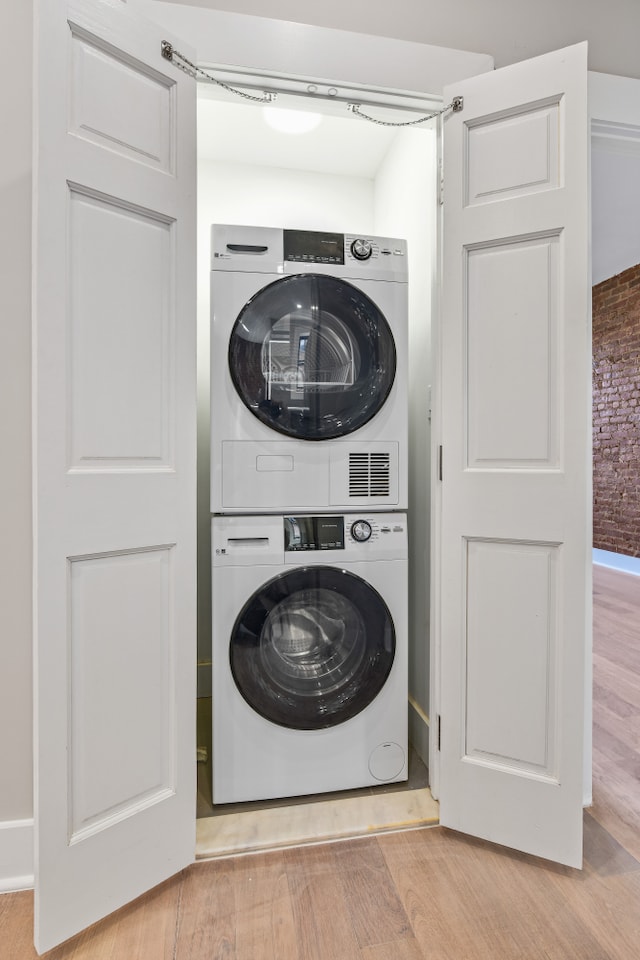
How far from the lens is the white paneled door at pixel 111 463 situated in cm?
118

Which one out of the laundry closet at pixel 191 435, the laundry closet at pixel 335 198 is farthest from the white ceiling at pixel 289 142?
the laundry closet at pixel 191 435

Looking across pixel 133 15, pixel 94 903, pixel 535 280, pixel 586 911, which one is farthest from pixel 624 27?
pixel 94 903

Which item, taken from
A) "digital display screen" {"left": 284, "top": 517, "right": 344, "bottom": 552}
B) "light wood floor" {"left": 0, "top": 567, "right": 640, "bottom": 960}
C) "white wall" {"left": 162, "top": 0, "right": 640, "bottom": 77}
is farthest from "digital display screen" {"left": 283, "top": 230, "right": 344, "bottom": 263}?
"light wood floor" {"left": 0, "top": 567, "right": 640, "bottom": 960}

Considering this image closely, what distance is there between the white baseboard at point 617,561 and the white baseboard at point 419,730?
13.1 feet

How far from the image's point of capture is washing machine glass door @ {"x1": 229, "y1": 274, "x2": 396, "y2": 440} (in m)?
1.64

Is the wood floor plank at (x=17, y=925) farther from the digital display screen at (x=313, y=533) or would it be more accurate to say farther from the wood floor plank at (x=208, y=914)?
the digital display screen at (x=313, y=533)

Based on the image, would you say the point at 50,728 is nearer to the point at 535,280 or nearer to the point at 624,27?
the point at 535,280

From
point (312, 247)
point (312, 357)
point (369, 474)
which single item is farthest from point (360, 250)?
point (369, 474)

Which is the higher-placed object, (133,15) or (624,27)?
(624,27)

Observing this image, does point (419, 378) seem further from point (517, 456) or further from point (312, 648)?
point (312, 648)

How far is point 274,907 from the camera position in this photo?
51.6 inches

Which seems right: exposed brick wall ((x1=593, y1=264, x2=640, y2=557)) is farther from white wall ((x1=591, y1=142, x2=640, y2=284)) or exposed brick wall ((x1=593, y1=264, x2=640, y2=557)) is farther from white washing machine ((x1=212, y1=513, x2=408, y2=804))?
white washing machine ((x1=212, y1=513, x2=408, y2=804))

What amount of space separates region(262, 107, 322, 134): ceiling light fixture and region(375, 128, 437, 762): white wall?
15.4 inches

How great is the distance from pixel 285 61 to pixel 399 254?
2.07 ft
